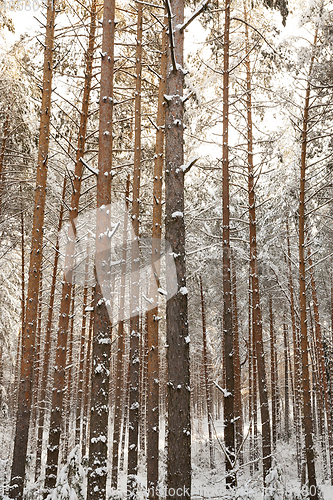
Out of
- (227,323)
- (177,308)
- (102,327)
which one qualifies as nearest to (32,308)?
(102,327)

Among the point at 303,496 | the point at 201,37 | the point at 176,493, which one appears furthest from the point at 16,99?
the point at 303,496

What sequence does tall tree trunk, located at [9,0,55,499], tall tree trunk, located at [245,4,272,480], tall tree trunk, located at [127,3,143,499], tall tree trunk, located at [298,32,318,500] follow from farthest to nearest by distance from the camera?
tall tree trunk, located at [245,4,272,480], tall tree trunk, located at [127,3,143,499], tall tree trunk, located at [298,32,318,500], tall tree trunk, located at [9,0,55,499]

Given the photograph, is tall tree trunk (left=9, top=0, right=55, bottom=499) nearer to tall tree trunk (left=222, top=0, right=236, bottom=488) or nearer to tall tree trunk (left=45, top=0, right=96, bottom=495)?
tall tree trunk (left=45, top=0, right=96, bottom=495)

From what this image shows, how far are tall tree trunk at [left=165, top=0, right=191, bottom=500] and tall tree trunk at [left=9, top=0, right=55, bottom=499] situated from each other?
12.2 ft

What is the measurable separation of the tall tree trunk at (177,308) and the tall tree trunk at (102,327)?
5.11 ft

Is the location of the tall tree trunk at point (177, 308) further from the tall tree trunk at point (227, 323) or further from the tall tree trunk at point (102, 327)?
the tall tree trunk at point (227, 323)

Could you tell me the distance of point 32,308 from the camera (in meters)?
7.43

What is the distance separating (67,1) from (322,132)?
7451mm

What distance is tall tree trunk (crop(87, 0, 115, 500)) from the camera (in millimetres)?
5520

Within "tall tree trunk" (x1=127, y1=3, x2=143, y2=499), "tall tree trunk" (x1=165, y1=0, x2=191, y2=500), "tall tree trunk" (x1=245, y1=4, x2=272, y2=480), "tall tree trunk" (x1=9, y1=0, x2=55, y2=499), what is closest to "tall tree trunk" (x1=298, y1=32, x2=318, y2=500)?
"tall tree trunk" (x1=245, y1=4, x2=272, y2=480)

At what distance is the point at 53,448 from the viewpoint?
837 cm

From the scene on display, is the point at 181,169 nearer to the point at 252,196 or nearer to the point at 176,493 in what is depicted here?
the point at 176,493

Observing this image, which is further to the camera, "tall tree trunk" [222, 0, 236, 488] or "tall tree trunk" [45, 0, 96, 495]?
"tall tree trunk" [45, 0, 96, 495]

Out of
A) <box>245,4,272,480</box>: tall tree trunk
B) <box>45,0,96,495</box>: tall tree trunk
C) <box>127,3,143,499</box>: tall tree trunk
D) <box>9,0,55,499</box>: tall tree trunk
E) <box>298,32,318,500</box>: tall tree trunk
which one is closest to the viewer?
<box>9,0,55,499</box>: tall tree trunk
